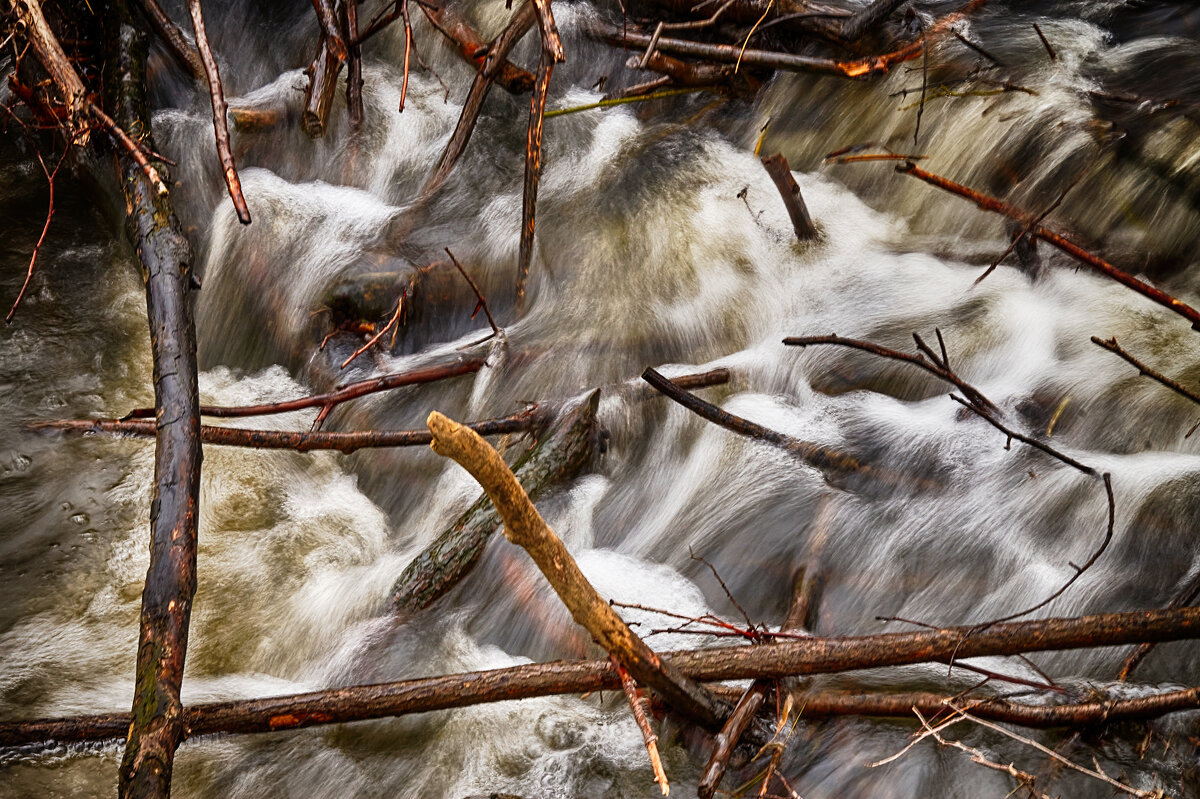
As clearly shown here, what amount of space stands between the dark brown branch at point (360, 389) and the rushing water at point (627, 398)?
84 millimetres

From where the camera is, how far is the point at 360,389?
4066 mm

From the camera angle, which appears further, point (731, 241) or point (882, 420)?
point (731, 241)

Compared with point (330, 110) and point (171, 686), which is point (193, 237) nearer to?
point (330, 110)

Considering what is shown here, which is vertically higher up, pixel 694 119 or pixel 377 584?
pixel 694 119

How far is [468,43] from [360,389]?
242 centimetres

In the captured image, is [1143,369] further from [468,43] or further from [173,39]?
[173,39]

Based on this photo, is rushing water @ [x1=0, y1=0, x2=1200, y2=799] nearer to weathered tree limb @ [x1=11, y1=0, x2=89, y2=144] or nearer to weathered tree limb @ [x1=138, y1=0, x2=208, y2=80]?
weathered tree limb @ [x1=138, y1=0, x2=208, y2=80]

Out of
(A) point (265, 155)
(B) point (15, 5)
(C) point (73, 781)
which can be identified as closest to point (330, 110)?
(A) point (265, 155)

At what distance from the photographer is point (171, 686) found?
2199mm

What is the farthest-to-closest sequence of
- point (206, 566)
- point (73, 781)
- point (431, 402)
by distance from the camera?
point (431, 402), point (206, 566), point (73, 781)

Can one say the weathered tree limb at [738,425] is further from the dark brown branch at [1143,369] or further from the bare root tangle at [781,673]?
the bare root tangle at [781,673]

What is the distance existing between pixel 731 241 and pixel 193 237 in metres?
2.76

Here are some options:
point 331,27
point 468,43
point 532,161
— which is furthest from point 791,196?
point 331,27

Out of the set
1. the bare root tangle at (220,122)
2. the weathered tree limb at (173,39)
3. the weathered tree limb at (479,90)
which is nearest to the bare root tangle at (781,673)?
the bare root tangle at (220,122)
